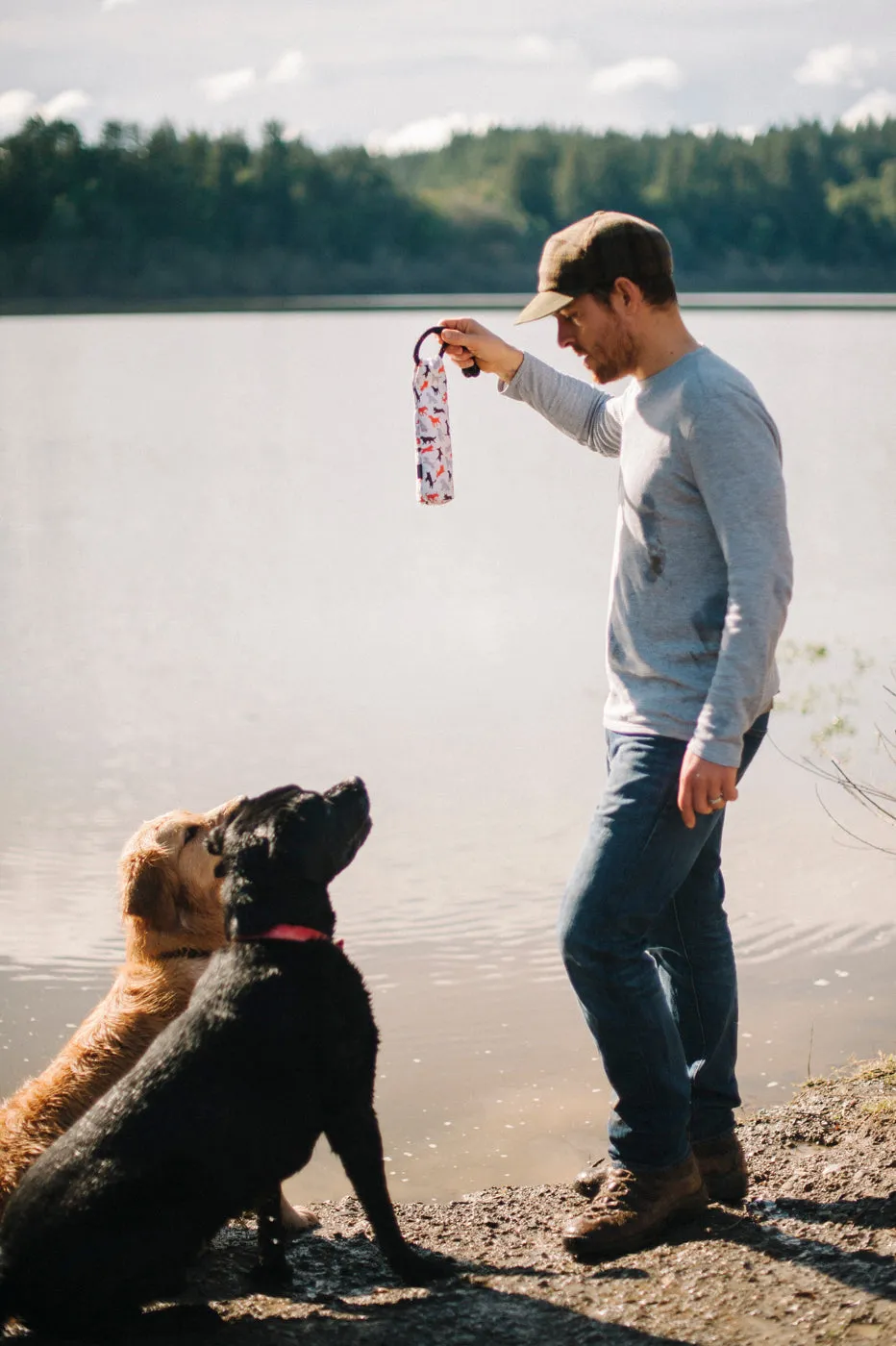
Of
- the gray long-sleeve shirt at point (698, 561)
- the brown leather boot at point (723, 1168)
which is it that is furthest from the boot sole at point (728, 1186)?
the gray long-sleeve shirt at point (698, 561)

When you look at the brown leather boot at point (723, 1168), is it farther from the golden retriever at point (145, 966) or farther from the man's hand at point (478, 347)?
the man's hand at point (478, 347)

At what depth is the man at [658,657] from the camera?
2715 mm

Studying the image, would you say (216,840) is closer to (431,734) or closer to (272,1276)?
(272,1276)

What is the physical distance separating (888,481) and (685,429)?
40.6 ft

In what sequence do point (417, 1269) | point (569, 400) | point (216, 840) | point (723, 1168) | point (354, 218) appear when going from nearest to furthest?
1. point (417, 1269)
2. point (216, 840)
3. point (723, 1168)
4. point (569, 400)
5. point (354, 218)

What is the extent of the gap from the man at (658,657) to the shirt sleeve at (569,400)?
397 millimetres

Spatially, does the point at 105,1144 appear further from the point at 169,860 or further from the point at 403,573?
the point at 403,573

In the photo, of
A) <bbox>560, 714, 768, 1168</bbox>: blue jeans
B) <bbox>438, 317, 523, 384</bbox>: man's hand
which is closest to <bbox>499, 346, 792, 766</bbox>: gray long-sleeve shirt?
<bbox>560, 714, 768, 1168</bbox>: blue jeans

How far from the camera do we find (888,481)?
14367 millimetres

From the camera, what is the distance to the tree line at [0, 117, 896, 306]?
202ft

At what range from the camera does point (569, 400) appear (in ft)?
11.5

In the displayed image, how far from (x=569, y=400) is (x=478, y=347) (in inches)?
10.4

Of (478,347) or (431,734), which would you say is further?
(431,734)

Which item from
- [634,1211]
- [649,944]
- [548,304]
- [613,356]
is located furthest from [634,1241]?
[548,304]
